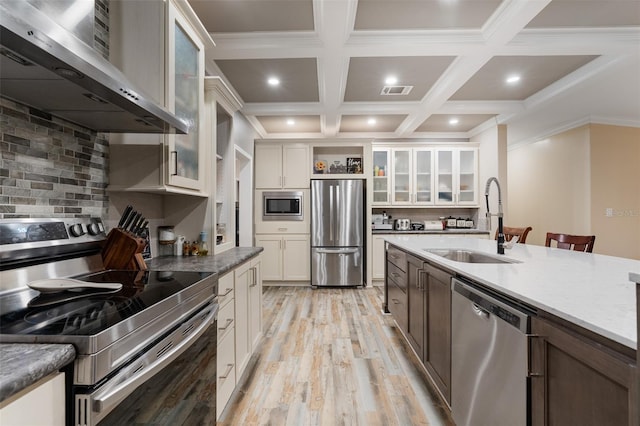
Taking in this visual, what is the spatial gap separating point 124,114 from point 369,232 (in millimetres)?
3851

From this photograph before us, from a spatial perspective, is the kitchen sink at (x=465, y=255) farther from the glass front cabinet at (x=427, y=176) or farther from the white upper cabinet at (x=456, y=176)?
the white upper cabinet at (x=456, y=176)

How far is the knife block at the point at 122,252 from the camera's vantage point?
56.9 inches

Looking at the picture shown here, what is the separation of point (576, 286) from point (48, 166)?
217 centimetres

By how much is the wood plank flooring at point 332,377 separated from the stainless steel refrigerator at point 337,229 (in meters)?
1.25

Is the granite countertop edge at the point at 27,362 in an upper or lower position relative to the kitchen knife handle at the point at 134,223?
lower

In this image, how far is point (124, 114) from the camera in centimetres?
127

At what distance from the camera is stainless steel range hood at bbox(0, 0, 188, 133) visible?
711mm

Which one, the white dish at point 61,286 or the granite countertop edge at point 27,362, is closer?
the granite countertop edge at point 27,362

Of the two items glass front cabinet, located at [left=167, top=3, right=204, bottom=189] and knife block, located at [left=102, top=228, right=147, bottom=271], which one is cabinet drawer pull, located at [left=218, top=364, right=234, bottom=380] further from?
glass front cabinet, located at [left=167, top=3, right=204, bottom=189]

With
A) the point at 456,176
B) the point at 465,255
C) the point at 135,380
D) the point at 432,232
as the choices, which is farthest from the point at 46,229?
the point at 456,176

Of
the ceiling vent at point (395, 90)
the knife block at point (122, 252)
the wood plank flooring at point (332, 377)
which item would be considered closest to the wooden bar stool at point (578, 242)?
the wood plank flooring at point (332, 377)

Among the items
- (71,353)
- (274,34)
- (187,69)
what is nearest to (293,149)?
(274,34)

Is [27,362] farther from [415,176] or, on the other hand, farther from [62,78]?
[415,176]

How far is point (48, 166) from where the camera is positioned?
126 centimetres
